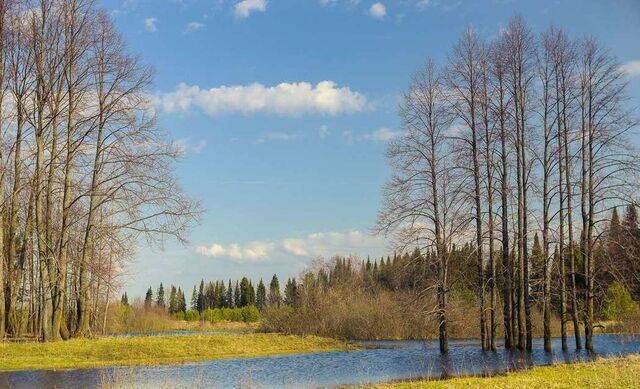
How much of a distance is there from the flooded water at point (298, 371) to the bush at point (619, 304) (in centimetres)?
1563

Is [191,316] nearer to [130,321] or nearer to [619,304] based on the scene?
[130,321]

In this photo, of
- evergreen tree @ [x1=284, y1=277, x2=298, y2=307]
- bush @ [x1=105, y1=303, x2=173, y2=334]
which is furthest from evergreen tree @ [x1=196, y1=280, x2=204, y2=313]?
bush @ [x1=105, y1=303, x2=173, y2=334]

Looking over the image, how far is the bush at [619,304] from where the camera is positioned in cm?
4231

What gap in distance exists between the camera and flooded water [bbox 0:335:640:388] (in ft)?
57.1

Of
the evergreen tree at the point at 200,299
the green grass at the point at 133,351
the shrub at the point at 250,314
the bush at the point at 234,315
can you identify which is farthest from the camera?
the evergreen tree at the point at 200,299

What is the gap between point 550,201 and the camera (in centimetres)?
2922

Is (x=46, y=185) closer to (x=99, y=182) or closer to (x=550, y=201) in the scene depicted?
(x=99, y=182)

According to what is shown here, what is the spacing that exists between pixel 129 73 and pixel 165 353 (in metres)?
13.7

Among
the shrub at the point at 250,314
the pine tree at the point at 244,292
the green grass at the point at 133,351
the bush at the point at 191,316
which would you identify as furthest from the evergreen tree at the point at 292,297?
the pine tree at the point at 244,292

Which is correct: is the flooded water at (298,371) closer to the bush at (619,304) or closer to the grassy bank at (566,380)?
the grassy bank at (566,380)

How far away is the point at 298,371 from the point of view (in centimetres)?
2223

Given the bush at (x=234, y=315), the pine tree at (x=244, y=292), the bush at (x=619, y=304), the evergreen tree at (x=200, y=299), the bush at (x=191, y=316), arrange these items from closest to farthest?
the bush at (x=619, y=304) < the bush at (x=234, y=315) < the bush at (x=191, y=316) < the pine tree at (x=244, y=292) < the evergreen tree at (x=200, y=299)

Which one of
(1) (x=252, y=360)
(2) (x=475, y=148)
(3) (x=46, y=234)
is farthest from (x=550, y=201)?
(3) (x=46, y=234)

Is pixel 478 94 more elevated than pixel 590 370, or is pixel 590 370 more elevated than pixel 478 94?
pixel 478 94
